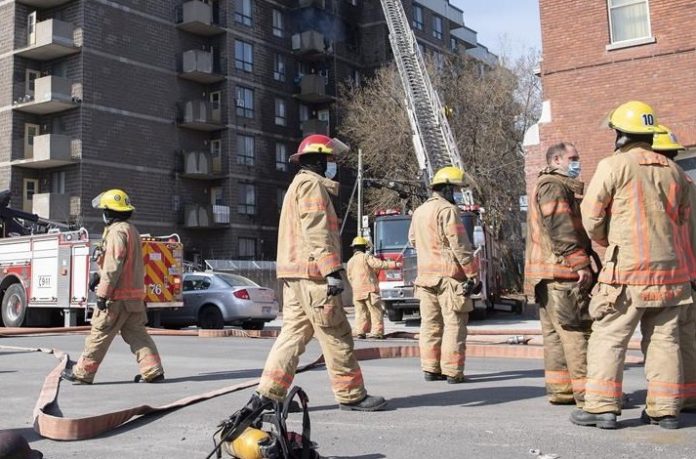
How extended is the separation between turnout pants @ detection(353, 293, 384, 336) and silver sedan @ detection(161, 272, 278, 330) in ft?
12.5

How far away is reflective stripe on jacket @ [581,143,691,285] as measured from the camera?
441 cm

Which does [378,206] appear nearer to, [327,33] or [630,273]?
[327,33]

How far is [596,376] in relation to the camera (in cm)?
445

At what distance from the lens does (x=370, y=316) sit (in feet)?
42.8

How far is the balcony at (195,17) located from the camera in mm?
36812

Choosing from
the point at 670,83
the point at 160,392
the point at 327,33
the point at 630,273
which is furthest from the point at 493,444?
the point at 327,33

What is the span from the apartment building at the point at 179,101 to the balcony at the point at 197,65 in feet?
0.22

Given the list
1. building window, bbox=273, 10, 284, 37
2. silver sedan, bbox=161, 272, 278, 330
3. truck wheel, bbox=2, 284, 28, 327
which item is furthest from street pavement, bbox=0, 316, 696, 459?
building window, bbox=273, 10, 284, 37

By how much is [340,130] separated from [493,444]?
112 ft

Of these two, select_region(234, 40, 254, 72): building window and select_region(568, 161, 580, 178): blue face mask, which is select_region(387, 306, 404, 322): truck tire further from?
select_region(234, 40, 254, 72): building window

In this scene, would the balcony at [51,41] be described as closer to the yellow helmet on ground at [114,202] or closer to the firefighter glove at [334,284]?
the yellow helmet on ground at [114,202]

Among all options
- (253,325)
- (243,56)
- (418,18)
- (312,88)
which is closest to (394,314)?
(253,325)

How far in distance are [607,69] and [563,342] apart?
11.5m

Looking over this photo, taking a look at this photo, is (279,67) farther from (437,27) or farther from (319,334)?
(319,334)
